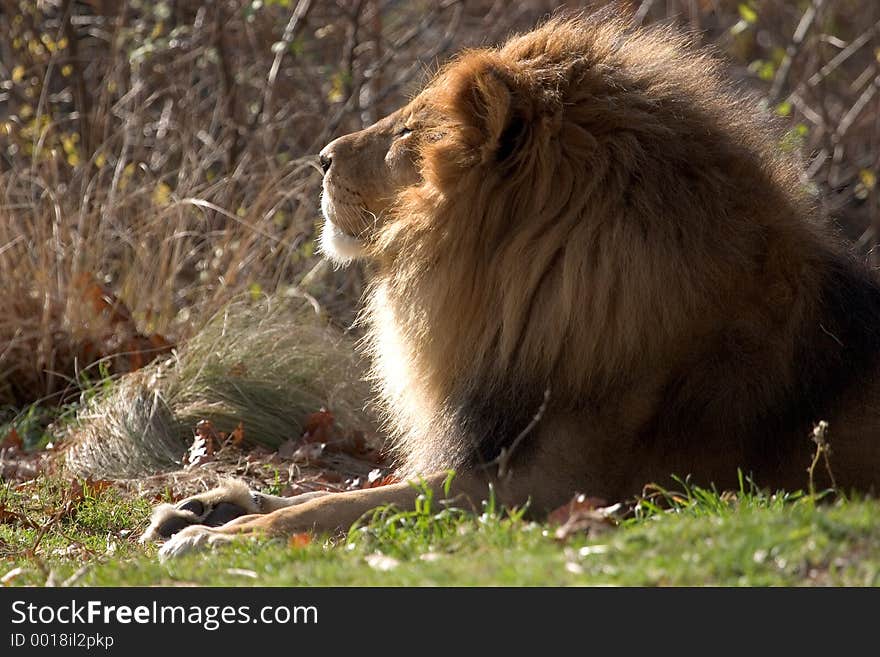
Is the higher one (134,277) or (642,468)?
(642,468)

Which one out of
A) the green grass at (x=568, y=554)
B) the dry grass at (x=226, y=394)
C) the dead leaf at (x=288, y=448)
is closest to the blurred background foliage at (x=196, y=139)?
the dry grass at (x=226, y=394)

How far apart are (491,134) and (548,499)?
3.67ft

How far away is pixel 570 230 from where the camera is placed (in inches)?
159

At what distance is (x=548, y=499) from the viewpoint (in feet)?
12.6

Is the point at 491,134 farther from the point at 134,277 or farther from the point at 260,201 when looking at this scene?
the point at 134,277

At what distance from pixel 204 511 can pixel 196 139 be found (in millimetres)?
4934

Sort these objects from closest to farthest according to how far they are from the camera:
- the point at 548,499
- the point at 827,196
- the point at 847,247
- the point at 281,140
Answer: the point at 548,499
the point at 847,247
the point at 281,140
the point at 827,196

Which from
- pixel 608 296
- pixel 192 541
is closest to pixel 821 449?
pixel 608 296

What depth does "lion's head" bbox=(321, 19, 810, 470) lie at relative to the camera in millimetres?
3957

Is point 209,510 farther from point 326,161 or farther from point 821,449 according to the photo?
point 821,449

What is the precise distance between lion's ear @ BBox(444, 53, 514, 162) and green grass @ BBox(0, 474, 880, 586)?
1.12 metres

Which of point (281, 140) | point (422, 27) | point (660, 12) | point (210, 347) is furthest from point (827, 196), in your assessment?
point (210, 347)

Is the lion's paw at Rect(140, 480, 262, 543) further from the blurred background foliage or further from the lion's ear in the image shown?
the blurred background foliage

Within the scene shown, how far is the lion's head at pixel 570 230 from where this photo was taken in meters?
3.96
